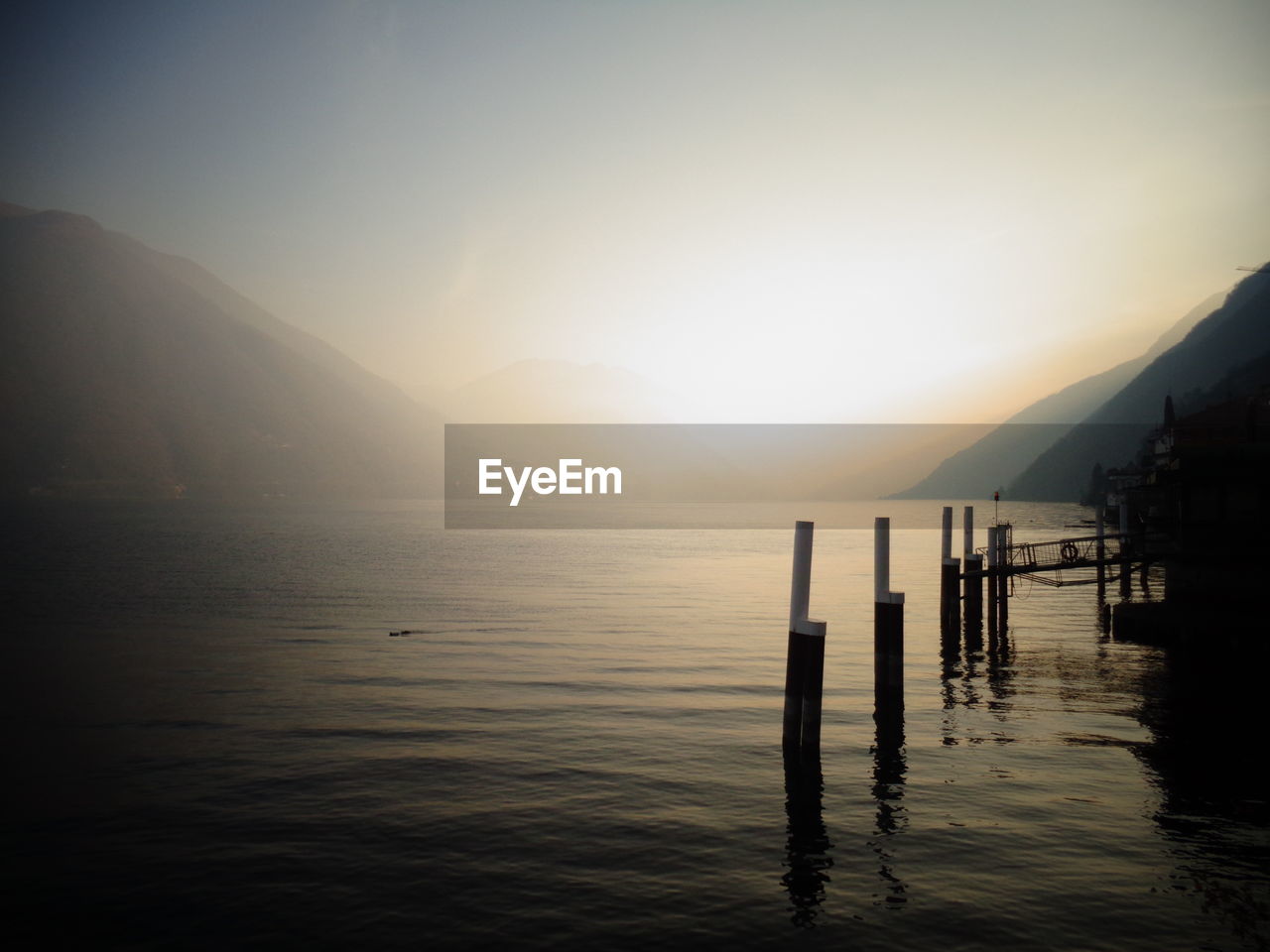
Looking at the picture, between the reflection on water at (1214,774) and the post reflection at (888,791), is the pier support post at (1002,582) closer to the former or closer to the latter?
the reflection on water at (1214,774)

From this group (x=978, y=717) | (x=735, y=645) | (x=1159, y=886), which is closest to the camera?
(x=1159, y=886)

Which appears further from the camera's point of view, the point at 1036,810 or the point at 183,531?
the point at 183,531

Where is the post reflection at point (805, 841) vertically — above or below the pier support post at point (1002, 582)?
below

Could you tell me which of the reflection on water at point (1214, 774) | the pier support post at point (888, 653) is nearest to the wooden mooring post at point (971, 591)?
the reflection on water at point (1214, 774)

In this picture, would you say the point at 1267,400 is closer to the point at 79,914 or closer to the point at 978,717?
the point at 978,717

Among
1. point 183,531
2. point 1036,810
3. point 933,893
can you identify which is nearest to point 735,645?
point 1036,810

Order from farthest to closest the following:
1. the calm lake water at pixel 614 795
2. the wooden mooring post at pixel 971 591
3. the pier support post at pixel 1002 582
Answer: the pier support post at pixel 1002 582 → the wooden mooring post at pixel 971 591 → the calm lake water at pixel 614 795
